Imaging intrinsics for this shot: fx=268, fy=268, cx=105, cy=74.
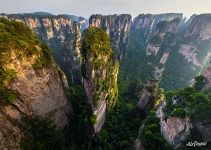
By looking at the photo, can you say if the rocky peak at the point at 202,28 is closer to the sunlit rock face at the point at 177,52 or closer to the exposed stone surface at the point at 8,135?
the sunlit rock face at the point at 177,52

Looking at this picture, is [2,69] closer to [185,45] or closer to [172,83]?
[172,83]

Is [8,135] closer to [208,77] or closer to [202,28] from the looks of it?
[208,77]

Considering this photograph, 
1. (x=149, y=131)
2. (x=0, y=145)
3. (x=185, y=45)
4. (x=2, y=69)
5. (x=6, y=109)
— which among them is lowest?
(x=185, y=45)

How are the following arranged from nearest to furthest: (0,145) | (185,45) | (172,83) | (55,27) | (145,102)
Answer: (0,145)
(145,102)
(172,83)
(185,45)
(55,27)

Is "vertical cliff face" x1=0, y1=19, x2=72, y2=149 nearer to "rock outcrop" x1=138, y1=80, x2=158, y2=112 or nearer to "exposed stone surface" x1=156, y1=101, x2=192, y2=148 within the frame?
"exposed stone surface" x1=156, y1=101, x2=192, y2=148

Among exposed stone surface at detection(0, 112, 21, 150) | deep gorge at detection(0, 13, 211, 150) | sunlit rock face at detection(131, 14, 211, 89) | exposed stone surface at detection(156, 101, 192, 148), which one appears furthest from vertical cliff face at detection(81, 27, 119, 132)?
sunlit rock face at detection(131, 14, 211, 89)

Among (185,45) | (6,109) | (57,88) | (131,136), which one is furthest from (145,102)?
(185,45)

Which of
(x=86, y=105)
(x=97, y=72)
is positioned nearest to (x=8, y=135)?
(x=97, y=72)
